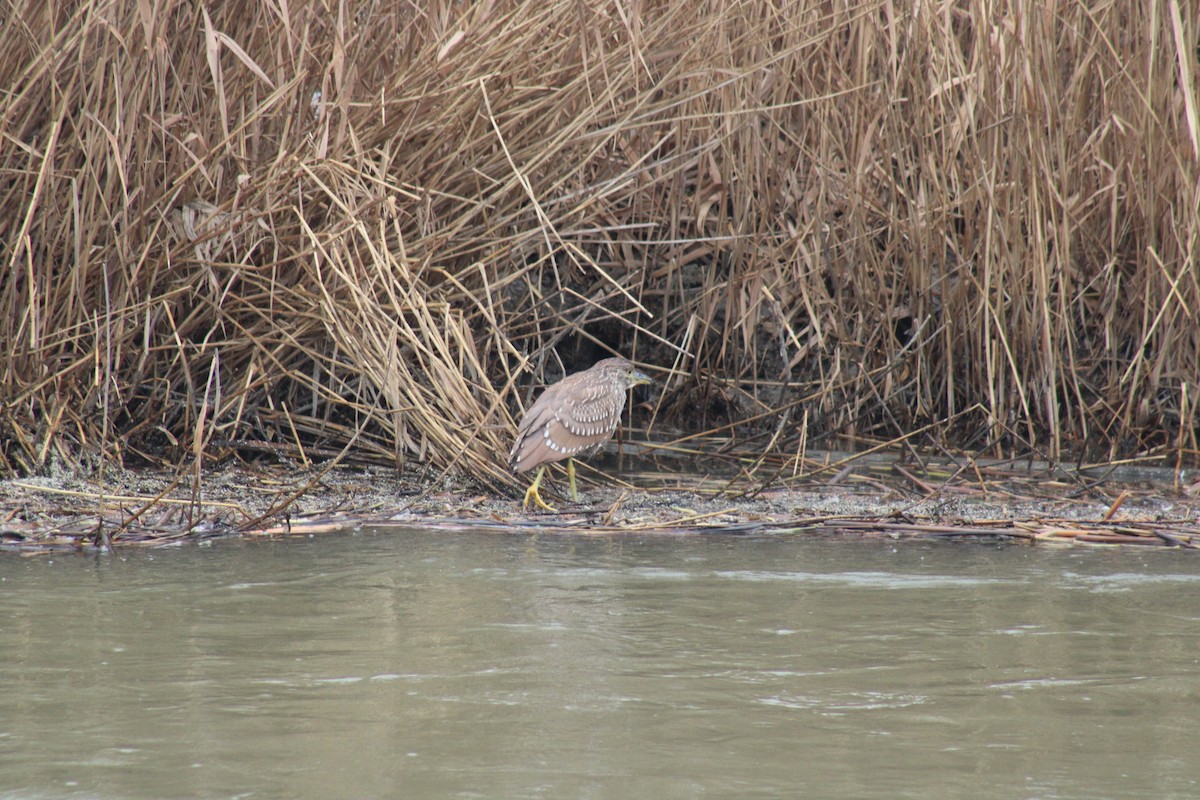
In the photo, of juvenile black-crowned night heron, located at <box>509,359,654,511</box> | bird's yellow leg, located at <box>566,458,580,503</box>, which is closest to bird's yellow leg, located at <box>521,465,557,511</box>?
juvenile black-crowned night heron, located at <box>509,359,654,511</box>

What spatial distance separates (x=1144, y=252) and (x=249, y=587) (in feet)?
12.2

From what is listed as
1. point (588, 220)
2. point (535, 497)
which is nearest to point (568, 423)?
point (535, 497)

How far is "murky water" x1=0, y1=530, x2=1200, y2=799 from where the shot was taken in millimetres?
2434

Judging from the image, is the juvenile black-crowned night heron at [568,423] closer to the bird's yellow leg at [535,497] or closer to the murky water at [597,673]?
the bird's yellow leg at [535,497]

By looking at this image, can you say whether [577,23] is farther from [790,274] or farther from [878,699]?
[878,699]

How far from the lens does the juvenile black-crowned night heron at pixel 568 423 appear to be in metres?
5.17

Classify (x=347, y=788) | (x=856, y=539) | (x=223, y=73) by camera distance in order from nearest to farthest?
(x=347, y=788) < (x=856, y=539) < (x=223, y=73)

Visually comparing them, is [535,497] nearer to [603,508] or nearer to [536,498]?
[536,498]

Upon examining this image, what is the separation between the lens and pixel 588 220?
5973mm

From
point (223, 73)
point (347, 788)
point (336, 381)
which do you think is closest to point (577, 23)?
point (223, 73)

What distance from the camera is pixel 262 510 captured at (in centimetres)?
488

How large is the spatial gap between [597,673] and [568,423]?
7.25 feet

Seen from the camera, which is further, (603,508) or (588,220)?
(588,220)

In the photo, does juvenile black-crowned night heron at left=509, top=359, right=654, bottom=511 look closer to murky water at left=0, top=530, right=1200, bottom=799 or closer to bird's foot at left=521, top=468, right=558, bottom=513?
bird's foot at left=521, top=468, right=558, bottom=513
